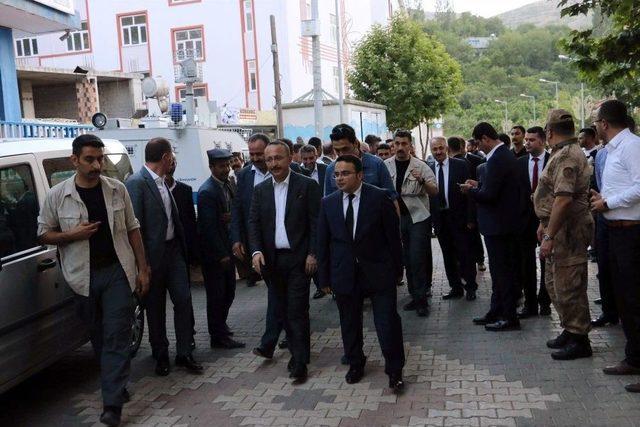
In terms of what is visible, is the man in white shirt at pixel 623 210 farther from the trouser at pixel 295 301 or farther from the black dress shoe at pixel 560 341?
the trouser at pixel 295 301

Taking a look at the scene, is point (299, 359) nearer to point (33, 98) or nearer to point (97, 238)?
point (97, 238)

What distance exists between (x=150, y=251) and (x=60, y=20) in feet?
30.2

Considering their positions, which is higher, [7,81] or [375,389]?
[7,81]

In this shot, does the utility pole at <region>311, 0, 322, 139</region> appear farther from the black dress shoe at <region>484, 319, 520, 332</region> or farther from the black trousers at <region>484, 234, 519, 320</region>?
the black dress shoe at <region>484, 319, 520, 332</region>

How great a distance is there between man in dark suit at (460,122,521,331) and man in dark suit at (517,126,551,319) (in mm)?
191

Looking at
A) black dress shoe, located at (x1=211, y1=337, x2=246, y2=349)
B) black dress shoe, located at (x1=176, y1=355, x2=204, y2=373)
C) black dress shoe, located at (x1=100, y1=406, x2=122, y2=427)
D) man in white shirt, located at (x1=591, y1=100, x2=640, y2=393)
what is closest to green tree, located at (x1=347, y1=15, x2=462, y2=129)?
black dress shoe, located at (x1=211, y1=337, x2=246, y2=349)

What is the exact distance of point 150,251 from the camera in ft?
20.0

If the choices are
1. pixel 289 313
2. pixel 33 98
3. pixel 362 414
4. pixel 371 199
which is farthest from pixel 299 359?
pixel 33 98

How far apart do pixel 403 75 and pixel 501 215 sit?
27602 mm

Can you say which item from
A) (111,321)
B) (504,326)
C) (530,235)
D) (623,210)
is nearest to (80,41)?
(530,235)

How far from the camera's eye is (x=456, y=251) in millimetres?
9023

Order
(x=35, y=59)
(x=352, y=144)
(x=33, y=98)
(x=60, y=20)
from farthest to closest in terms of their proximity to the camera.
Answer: (x=35, y=59) → (x=33, y=98) → (x=60, y=20) → (x=352, y=144)

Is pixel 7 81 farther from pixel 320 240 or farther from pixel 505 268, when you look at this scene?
pixel 505 268

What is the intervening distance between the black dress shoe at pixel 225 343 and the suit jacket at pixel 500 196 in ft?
8.64
